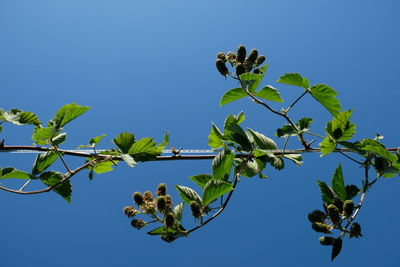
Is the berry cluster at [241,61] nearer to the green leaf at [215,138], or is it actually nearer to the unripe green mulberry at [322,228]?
the green leaf at [215,138]

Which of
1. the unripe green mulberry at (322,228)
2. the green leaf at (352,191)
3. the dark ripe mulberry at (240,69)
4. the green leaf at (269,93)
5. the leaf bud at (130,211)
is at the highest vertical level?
the dark ripe mulberry at (240,69)

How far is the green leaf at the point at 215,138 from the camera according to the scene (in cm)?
186

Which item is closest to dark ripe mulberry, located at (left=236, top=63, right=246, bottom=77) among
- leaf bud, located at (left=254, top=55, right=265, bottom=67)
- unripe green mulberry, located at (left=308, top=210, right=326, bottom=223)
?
leaf bud, located at (left=254, top=55, right=265, bottom=67)

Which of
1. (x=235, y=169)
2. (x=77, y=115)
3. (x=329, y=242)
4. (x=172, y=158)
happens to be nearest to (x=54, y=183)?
(x=77, y=115)

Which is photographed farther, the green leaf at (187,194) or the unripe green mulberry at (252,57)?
the unripe green mulberry at (252,57)

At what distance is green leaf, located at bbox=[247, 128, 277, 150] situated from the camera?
180 cm

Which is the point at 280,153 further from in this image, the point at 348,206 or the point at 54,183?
the point at 54,183

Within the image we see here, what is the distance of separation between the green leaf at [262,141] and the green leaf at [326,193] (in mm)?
338

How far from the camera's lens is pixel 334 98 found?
1.72 meters

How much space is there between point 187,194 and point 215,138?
0.47m

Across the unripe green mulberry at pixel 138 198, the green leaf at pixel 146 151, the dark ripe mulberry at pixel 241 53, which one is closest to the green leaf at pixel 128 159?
the green leaf at pixel 146 151

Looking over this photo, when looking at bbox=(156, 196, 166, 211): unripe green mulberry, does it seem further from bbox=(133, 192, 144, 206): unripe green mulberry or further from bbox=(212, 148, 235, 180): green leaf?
bbox=(212, 148, 235, 180): green leaf

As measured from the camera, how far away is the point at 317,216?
57.4 inches

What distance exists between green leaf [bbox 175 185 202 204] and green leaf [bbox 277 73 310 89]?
713mm
